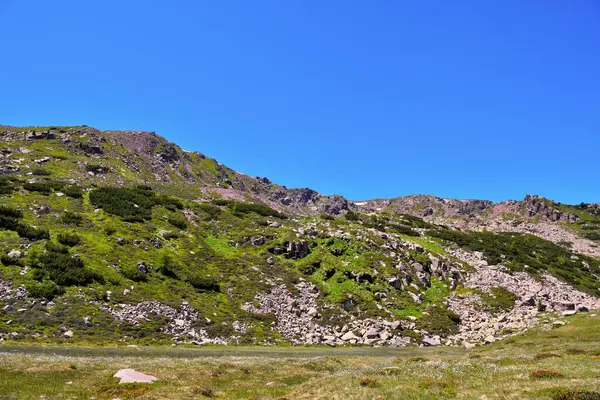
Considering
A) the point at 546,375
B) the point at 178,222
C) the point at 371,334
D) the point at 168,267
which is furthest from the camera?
the point at 178,222

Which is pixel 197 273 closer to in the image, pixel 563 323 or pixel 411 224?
pixel 563 323

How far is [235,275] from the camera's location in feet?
214

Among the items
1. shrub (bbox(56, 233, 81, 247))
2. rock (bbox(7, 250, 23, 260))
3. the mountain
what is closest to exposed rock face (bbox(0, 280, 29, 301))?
the mountain

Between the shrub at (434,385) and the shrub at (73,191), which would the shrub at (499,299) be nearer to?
the shrub at (434,385)

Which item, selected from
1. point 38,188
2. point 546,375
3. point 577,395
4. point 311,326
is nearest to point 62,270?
point 311,326

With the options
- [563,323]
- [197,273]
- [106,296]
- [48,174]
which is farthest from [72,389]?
[48,174]

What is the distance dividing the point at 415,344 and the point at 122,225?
169 ft

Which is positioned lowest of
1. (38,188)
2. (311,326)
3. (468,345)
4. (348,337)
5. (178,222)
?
(468,345)

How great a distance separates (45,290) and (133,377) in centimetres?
2910

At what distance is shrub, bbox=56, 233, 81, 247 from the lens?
56562 mm

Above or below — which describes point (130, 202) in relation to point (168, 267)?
above

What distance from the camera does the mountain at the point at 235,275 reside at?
1886 inches

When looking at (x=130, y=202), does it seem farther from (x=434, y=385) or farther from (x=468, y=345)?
(x=434, y=385)

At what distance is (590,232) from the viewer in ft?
492
